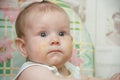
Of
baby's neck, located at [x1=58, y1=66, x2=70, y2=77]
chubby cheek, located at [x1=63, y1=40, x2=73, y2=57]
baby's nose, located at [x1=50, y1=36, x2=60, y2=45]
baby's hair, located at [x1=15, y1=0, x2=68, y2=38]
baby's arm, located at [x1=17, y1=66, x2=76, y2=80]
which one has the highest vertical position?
baby's hair, located at [x1=15, y1=0, x2=68, y2=38]

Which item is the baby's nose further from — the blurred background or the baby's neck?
the blurred background

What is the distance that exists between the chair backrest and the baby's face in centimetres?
16

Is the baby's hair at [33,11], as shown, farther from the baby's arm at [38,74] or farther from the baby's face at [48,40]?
the baby's arm at [38,74]

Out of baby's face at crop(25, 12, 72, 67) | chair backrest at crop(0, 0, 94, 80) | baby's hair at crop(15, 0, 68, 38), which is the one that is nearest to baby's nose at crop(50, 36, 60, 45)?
baby's face at crop(25, 12, 72, 67)

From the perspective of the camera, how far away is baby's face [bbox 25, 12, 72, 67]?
0.98 metres

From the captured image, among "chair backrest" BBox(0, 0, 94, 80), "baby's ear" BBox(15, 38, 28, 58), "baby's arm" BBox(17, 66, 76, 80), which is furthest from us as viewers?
"chair backrest" BBox(0, 0, 94, 80)

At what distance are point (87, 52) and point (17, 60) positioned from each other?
0.29m

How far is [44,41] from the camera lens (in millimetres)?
993

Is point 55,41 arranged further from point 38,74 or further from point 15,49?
point 15,49

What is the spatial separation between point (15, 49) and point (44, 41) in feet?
0.75

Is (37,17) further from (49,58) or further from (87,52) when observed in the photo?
(87,52)

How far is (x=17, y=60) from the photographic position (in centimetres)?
118

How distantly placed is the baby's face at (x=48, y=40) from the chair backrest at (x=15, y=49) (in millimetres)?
160

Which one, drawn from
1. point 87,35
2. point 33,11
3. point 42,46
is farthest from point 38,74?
point 87,35
